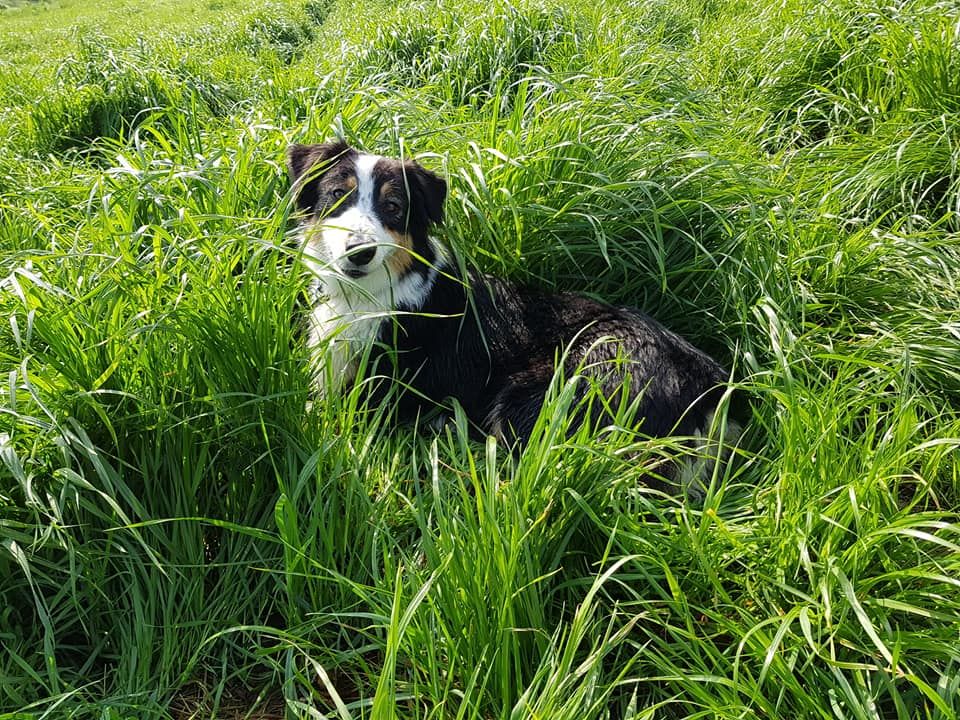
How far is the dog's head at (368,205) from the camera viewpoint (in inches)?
92.9

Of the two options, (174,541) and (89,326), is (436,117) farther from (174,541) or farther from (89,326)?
(174,541)

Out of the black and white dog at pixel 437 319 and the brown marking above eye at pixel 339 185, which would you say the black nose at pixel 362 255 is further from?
the brown marking above eye at pixel 339 185

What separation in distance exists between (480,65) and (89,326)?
9.89 ft

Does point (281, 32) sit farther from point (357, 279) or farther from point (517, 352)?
point (517, 352)

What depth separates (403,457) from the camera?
2094 mm

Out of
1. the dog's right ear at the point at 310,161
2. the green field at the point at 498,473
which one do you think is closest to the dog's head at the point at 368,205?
the dog's right ear at the point at 310,161

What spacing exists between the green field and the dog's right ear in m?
0.10

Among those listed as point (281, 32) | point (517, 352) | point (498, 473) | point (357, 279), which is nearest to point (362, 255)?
point (357, 279)

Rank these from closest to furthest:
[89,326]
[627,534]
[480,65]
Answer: [627,534] < [89,326] < [480,65]

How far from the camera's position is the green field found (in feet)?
4.57

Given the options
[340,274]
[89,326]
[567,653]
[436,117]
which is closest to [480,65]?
[436,117]

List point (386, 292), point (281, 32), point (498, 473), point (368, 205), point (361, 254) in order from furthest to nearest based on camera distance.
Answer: point (281, 32) → point (386, 292) → point (368, 205) → point (361, 254) → point (498, 473)

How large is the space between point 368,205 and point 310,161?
28 cm

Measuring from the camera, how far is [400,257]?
2.52 m
